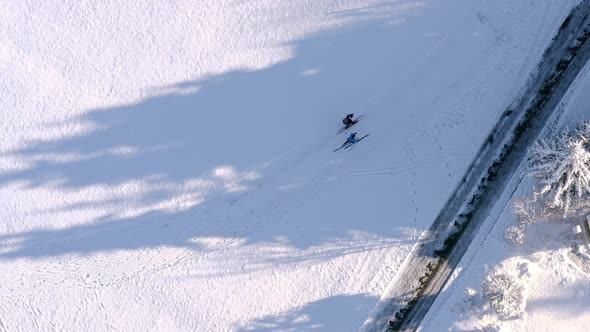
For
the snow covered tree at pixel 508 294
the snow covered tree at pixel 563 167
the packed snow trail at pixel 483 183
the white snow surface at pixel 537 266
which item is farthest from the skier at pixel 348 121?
the snow covered tree at pixel 508 294

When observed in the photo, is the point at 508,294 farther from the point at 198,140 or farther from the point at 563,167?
the point at 198,140

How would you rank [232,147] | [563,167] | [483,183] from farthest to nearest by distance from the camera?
1. [232,147]
2. [483,183]
3. [563,167]

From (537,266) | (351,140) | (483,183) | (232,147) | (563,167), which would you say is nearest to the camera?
(563,167)

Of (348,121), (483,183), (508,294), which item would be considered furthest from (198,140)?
(508,294)

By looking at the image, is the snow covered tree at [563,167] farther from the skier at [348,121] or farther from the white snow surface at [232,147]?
the skier at [348,121]

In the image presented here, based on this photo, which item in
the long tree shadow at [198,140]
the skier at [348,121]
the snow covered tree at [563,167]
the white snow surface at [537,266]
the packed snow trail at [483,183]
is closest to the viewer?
the snow covered tree at [563,167]

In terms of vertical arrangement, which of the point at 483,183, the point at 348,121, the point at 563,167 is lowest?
the point at 563,167

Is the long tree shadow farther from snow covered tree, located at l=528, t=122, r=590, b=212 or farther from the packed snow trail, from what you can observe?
snow covered tree, located at l=528, t=122, r=590, b=212

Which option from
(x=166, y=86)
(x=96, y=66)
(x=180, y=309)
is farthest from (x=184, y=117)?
(x=180, y=309)
